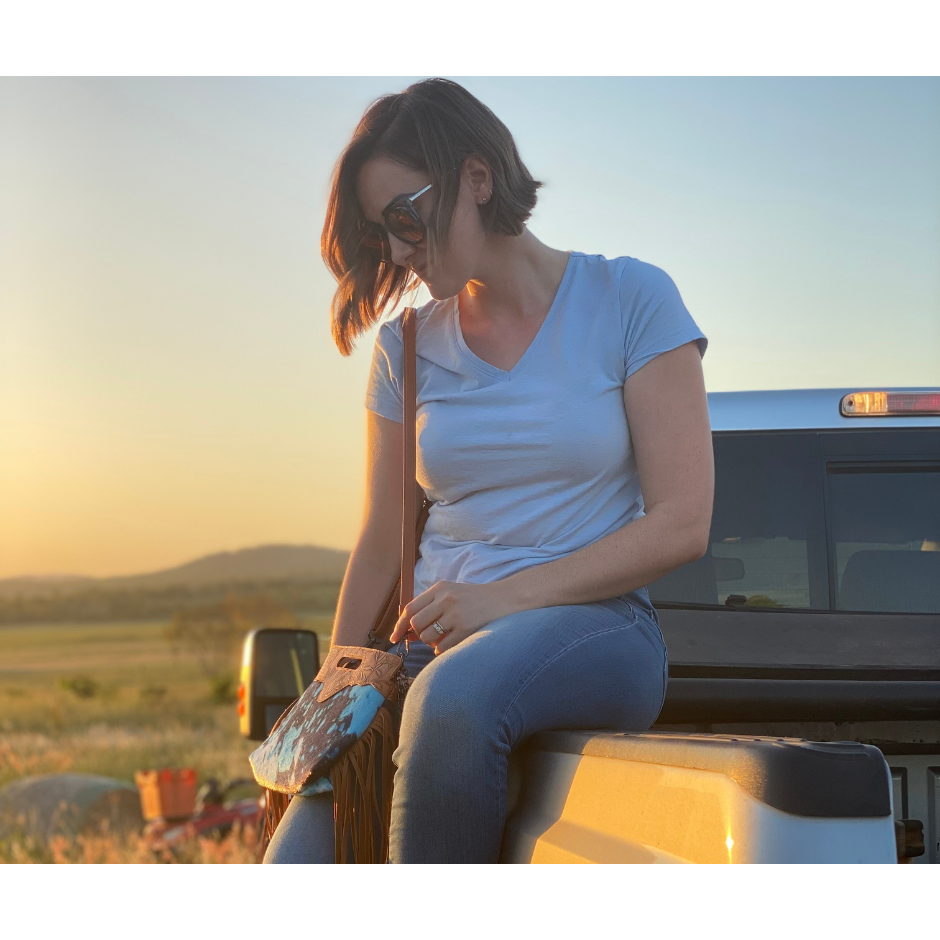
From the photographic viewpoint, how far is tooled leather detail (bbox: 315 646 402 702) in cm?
205

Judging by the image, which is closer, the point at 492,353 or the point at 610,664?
the point at 610,664

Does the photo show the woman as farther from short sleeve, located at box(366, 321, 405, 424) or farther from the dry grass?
the dry grass

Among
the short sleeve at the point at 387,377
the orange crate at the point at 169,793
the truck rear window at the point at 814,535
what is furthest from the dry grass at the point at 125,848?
the short sleeve at the point at 387,377

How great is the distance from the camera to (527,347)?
225cm

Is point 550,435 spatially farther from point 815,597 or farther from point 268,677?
point 268,677

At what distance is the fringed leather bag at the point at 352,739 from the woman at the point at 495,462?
57mm

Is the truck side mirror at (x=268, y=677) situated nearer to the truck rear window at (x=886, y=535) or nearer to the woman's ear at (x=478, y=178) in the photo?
the truck rear window at (x=886, y=535)

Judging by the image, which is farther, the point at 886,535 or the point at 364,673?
the point at 886,535

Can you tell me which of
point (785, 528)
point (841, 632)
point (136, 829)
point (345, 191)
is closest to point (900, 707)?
point (841, 632)

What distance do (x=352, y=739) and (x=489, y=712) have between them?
352 mm

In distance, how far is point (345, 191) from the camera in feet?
7.77

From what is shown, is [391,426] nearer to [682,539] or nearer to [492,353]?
[492,353]

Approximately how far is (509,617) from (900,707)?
1.14 metres

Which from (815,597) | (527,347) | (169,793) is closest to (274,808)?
(527,347)
